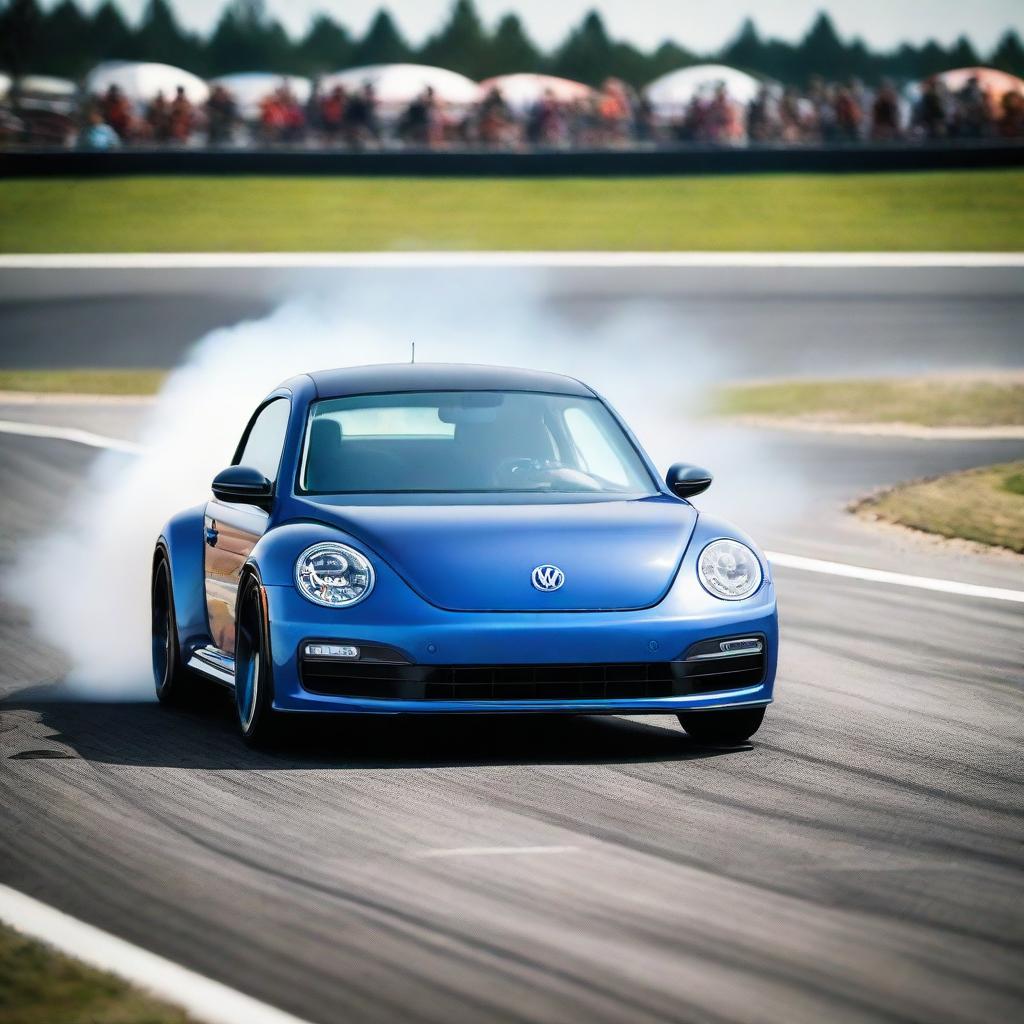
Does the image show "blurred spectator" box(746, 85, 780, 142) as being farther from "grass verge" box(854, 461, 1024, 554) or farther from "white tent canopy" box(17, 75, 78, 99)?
"grass verge" box(854, 461, 1024, 554)

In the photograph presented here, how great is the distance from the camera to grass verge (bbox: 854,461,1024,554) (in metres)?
14.7

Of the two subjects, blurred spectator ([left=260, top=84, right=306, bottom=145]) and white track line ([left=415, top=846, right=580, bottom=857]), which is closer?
white track line ([left=415, top=846, right=580, bottom=857])

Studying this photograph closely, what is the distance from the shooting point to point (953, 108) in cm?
4106

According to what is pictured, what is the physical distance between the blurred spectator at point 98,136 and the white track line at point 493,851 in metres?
36.2

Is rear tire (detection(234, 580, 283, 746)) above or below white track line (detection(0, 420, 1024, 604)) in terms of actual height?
above

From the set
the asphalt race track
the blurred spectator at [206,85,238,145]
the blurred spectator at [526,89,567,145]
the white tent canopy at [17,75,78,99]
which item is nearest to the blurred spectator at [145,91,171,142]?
the blurred spectator at [206,85,238,145]

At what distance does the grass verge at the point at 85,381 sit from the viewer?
25.7 meters

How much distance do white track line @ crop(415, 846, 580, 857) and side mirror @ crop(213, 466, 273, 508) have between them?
7.56ft

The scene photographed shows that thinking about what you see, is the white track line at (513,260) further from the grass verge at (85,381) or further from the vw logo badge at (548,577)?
the vw logo badge at (548,577)

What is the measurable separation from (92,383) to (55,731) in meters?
18.5

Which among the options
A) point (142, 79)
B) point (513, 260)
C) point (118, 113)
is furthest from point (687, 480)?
point (142, 79)

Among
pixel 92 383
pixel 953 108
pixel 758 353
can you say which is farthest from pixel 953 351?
pixel 953 108

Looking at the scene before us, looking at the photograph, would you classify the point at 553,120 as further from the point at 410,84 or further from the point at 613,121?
the point at 410,84

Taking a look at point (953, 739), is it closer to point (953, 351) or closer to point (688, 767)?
point (688, 767)
